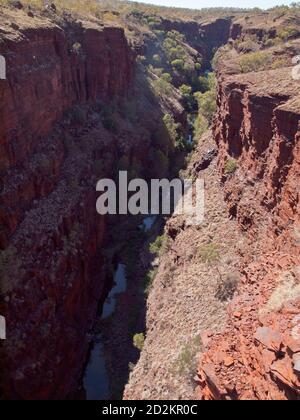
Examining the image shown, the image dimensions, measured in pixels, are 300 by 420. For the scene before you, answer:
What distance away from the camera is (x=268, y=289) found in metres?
16.3

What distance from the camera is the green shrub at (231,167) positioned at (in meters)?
29.0

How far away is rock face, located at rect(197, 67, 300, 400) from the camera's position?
12.8 m

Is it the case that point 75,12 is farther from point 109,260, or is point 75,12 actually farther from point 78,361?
point 78,361

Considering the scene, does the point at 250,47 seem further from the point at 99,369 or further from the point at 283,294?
the point at 283,294

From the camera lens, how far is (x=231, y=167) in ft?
95.1

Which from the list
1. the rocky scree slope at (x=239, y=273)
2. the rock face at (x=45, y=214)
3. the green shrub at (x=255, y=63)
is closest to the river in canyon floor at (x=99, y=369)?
the rock face at (x=45, y=214)

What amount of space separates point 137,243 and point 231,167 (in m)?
12.1

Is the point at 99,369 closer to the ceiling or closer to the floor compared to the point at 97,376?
closer to the ceiling

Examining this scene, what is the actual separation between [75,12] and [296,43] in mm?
23334

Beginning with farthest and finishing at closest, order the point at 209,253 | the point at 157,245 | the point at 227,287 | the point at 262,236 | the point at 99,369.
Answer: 1. the point at 157,245
2. the point at 99,369
3. the point at 209,253
4. the point at 262,236
5. the point at 227,287

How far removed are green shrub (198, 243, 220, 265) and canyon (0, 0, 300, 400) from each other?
103 millimetres

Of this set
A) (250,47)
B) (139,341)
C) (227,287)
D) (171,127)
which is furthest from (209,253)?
(250,47)

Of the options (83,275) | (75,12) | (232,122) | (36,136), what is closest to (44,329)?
(83,275)

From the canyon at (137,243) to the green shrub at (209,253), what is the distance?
0.10 meters
